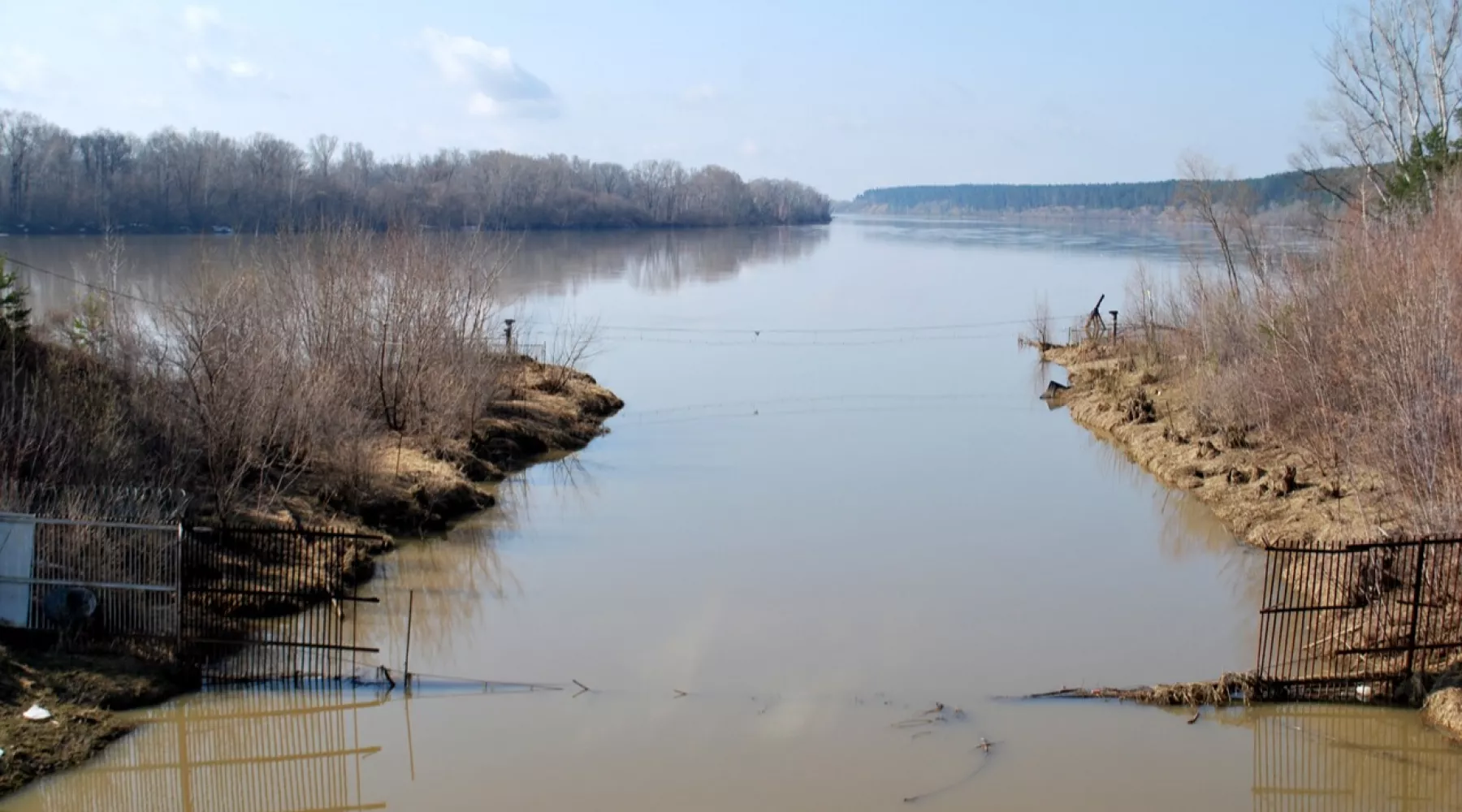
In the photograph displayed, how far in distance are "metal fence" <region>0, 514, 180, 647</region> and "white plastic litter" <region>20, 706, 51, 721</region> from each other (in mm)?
1100

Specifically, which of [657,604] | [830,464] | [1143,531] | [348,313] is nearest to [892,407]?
[830,464]

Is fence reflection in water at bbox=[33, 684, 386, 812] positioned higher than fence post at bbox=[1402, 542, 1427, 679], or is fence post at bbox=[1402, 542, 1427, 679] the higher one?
fence post at bbox=[1402, 542, 1427, 679]

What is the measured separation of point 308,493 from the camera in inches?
744

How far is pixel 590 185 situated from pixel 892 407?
114 m

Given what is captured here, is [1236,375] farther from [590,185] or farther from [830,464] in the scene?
[590,185]

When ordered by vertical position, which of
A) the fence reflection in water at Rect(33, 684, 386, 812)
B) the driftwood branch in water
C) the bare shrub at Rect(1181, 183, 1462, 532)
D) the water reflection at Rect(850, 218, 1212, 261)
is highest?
the water reflection at Rect(850, 218, 1212, 261)

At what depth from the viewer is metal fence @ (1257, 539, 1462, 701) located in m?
12.7

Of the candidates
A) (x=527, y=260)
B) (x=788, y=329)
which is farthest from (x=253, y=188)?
(x=788, y=329)

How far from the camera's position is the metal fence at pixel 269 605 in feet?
42.2

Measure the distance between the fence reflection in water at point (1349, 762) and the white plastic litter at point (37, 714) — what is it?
1065 centimetres

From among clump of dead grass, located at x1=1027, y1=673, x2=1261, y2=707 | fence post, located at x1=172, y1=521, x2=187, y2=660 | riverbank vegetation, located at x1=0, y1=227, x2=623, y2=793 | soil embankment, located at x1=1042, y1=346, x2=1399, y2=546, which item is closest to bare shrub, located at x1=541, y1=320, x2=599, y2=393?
riverbank vegetation, located at x1=0, y1=227, x2=623, y2=793

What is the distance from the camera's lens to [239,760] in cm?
1178

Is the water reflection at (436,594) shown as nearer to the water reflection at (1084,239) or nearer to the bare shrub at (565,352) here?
the bare shrub at (565,352)

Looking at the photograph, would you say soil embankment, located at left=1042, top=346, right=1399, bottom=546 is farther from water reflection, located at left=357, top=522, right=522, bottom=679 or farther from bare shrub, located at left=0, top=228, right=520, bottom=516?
bare shrub, located at left=0, top=228, right=520, bottom=516
